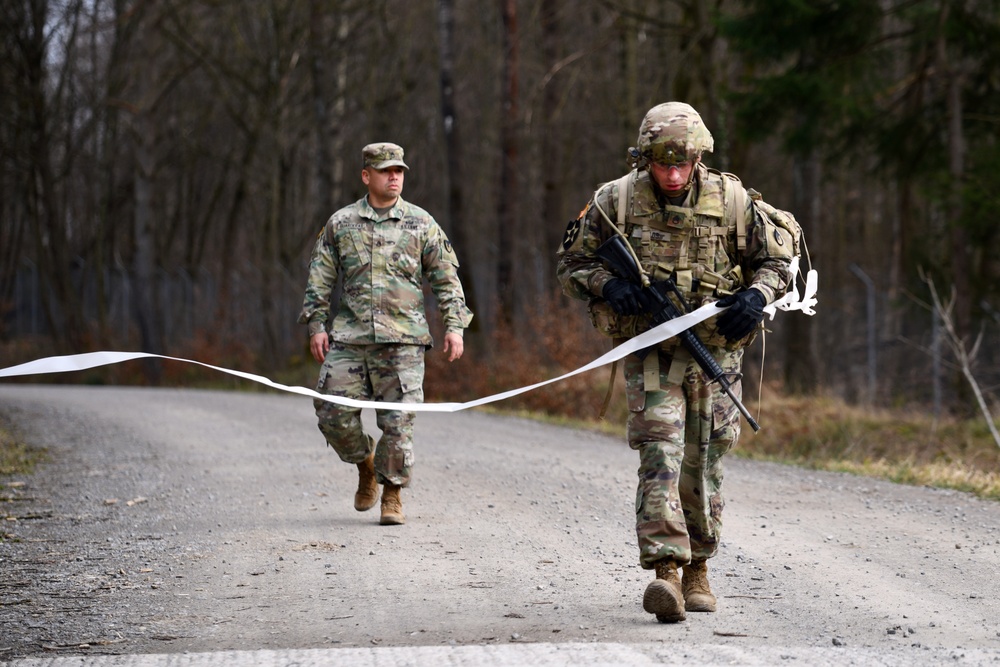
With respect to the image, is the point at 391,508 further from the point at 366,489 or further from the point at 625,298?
the point at 625,298

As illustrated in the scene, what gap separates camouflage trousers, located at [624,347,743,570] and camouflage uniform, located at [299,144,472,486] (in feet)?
7.78

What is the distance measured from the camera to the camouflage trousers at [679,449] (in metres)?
5.22

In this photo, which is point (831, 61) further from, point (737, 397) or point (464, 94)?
point (464, 94)

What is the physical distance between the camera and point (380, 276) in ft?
25.1

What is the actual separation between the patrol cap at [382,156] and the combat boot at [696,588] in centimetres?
313

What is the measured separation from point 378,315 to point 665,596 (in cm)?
307

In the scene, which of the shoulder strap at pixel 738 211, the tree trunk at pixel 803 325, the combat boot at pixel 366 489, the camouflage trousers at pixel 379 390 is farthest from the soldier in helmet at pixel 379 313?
the tree trunk at pixel 803 325

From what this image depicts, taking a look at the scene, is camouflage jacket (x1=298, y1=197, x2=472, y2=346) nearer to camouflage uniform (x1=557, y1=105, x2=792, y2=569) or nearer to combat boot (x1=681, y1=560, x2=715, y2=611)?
camouflage uniform (x1=557, y1=105, x2=792, y2=569)

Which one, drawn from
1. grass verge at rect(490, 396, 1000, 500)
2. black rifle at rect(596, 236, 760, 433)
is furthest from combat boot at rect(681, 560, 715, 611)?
grass verge at rect(490, 396, 1000, 500)

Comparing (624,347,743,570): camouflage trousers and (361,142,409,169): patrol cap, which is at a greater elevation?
(361,142,409,169): patrol cap

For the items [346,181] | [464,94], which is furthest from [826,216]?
[346,181]

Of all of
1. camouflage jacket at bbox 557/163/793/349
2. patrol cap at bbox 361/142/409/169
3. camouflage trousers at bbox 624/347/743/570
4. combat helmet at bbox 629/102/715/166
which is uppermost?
patrol cap at bbox 361/142/409/169

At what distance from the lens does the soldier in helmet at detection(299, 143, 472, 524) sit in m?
7.63

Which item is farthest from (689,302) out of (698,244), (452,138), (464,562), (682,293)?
(452,138)
